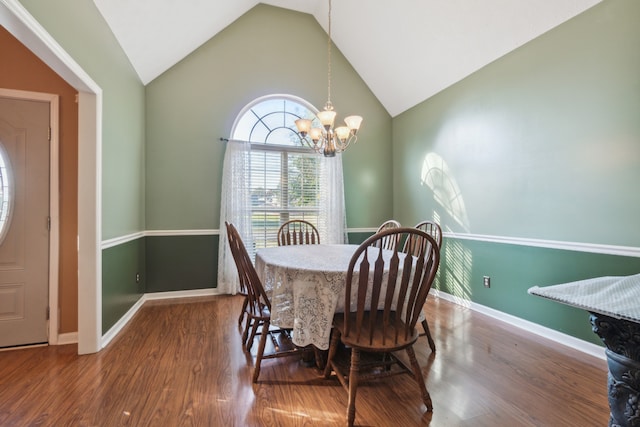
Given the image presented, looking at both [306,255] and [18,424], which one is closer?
[18,424]

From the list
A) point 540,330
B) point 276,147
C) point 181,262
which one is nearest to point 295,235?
point 276,147

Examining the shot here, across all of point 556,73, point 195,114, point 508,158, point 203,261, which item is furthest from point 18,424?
point 556,73

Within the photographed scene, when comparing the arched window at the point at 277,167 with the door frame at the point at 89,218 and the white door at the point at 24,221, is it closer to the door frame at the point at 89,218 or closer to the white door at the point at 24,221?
the door frame at the point at 89,218

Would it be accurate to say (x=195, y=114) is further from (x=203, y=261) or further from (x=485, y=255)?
(x=485, y=255)

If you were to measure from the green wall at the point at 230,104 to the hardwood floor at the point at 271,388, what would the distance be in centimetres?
177

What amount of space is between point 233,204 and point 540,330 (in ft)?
11.3

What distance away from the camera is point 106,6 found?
2.13m

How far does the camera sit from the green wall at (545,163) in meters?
1.99

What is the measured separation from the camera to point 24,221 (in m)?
2.12

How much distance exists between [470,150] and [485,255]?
117cm

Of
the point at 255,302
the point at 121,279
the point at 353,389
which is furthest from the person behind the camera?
the point at 121,279

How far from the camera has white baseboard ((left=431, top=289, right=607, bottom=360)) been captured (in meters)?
2.07

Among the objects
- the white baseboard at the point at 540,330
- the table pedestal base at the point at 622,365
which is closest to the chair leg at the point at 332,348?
the table pedestal base at the point at 622,365

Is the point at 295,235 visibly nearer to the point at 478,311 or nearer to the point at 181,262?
the point at 181,262
